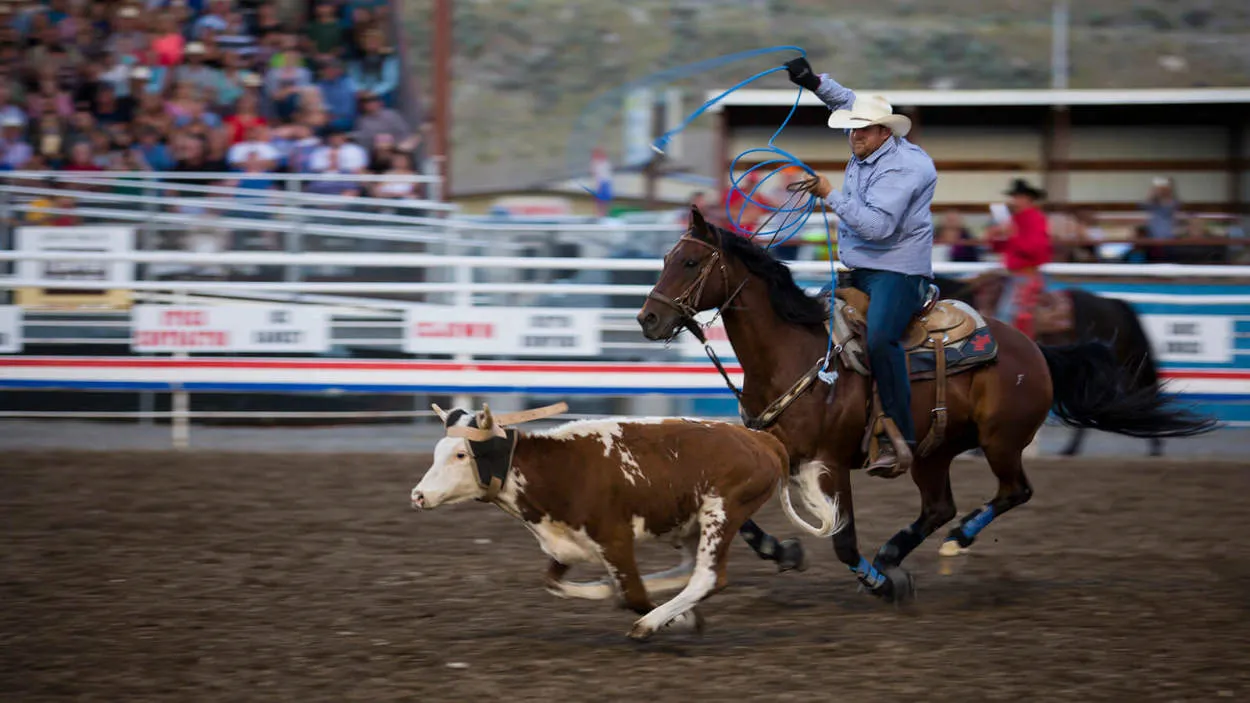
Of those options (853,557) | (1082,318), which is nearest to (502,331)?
(1082,318)

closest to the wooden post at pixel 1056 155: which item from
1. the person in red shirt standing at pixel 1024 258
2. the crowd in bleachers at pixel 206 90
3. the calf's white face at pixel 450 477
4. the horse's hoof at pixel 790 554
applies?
the person in red shirt standing at pixel 1024 258

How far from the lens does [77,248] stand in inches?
388

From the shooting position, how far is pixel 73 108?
1244 cm

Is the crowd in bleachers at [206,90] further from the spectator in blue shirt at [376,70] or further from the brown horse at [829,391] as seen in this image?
the brown horse at [829,391]

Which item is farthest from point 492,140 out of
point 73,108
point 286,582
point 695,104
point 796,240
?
point 286,582

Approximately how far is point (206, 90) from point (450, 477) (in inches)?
356

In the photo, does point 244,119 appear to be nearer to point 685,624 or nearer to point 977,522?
point 977,522

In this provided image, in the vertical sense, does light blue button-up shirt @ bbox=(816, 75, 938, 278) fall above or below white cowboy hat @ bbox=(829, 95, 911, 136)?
below

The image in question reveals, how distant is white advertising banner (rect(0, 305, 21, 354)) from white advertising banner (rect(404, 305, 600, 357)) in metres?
2.48

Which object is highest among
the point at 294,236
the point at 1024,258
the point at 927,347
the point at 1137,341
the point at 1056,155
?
the point at 1056,155

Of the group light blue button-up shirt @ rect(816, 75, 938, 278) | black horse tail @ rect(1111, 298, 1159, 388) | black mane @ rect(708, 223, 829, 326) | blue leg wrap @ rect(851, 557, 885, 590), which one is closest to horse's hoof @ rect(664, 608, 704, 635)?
blue leg wrap @ rect(851, 557, 885, 590)

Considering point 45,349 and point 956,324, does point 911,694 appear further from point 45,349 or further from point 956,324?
point 45,349

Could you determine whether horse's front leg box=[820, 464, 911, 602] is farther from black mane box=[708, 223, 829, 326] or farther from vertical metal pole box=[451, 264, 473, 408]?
vertical metal pole box=[451, 264, 473, 408]

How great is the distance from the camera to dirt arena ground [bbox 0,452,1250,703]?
163 inches
